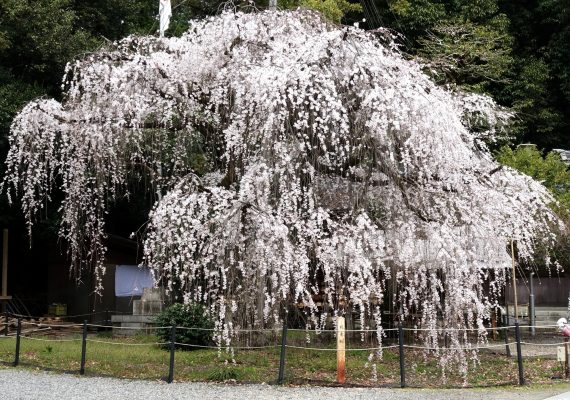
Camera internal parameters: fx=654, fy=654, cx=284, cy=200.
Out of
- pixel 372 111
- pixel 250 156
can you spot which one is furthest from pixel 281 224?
pixel 372 111

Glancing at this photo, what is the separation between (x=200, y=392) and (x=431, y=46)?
63.1 ft

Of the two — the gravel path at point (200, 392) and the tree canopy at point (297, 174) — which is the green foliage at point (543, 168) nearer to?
the tree canopy at point (297, 174)

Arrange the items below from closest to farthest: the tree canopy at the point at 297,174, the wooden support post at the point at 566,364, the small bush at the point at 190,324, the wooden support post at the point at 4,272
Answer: the tree canopy at the point at 297,174
the wooden support post at the point at 566,364
the small bush at the point at 190,324
the wooden support post at the point at 4,272

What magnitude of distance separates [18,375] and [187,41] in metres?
6.86

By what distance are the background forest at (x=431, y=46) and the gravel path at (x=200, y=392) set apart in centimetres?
635

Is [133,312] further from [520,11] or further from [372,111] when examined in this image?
[520,11]

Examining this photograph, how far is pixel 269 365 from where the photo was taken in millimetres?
11672

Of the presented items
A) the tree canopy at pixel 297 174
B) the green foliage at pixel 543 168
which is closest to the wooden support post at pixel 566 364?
the tree canopy at pixel 297 174

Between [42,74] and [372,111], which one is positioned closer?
[372,111]

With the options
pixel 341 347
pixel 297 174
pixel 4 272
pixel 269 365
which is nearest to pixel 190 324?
pixel 269 365

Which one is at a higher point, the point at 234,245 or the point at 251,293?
the point at 234,245

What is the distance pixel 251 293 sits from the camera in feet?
34.1

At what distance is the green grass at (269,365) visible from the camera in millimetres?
10664

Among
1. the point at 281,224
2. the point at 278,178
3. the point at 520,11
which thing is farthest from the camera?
the point at 520,11
